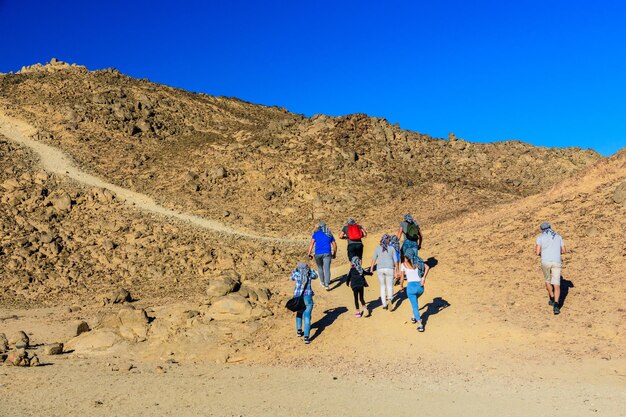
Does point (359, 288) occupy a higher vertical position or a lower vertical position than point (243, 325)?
higher

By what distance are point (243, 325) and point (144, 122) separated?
97.7 feet

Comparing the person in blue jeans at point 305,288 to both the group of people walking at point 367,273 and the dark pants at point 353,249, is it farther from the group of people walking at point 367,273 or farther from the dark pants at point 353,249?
the dark pants at point 353,249

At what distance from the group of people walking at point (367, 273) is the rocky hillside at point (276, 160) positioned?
1152cm

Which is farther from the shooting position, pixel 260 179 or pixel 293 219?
pixel 260 179

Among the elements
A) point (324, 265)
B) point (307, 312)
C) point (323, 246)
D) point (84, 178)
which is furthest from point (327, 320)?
point (84, 178)

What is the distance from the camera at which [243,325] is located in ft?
41.1

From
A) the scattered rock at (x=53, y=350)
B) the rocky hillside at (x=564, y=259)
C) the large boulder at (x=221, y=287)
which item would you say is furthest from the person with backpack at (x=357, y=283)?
the scattered rock at (x=53, y=350)

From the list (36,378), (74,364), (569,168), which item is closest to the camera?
(36,378)

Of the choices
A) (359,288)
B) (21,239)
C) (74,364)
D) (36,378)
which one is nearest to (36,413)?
(36,378)

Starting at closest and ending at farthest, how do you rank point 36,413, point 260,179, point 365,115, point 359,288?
point 36,413 < point 359,288 < point 260,179 < point 365,115

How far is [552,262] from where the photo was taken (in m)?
11.9

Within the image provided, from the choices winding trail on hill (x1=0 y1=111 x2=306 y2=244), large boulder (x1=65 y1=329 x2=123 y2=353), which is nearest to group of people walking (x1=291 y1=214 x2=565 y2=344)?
large boulder (x1=65 y1=329 x2=123 y2=353)

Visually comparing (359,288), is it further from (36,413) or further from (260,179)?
(260,179)

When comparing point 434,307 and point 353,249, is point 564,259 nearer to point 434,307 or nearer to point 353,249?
point 434,307
